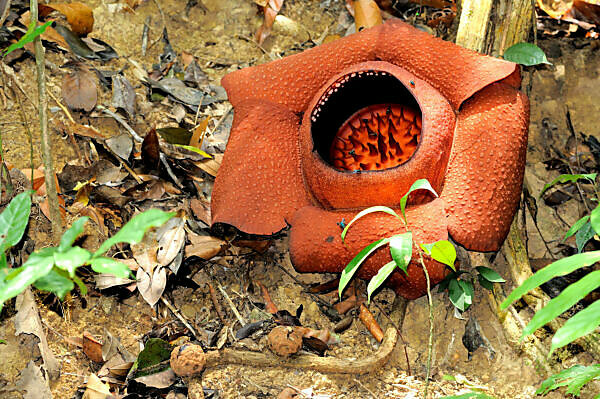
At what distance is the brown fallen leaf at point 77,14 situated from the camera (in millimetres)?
3396

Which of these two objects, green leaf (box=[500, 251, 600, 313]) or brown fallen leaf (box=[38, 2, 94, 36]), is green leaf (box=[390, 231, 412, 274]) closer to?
green leaf (box=[500, 251, 600, 313])

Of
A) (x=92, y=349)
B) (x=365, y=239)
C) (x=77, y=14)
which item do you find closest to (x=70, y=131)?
(x=77, y=14)

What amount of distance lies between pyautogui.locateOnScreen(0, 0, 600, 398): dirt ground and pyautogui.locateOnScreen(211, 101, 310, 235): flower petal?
371 millimetres

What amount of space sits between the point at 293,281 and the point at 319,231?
0.49 meters

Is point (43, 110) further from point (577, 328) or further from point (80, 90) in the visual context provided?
point (577, 328)

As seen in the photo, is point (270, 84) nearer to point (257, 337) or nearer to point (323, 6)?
point (257, 337)

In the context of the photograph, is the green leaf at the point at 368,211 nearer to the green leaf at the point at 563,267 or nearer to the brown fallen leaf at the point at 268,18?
the green leaf at the point at 563,267

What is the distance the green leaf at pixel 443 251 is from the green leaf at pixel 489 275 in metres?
0.39

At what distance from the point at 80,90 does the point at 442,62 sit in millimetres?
1761

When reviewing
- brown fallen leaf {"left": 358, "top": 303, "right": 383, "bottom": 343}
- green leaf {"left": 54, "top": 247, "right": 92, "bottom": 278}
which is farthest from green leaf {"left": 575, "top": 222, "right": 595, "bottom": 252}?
green leaf {"left": 54, "top": 247, "right": 92, "bottom": 278}

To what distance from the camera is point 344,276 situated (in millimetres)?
2152

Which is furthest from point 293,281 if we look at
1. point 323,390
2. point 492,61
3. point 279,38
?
point 279,38

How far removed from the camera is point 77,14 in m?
3.43

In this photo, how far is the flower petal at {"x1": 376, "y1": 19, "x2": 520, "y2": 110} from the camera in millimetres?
2457
